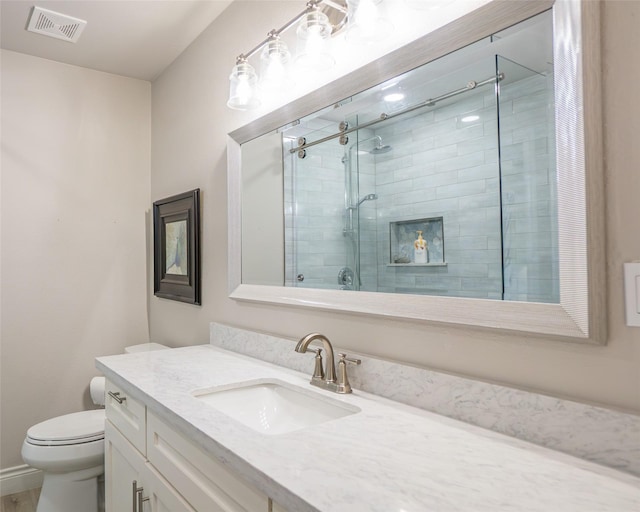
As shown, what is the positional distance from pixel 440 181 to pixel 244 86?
3.19 ft

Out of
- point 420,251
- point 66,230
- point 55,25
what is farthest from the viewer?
point 66,230

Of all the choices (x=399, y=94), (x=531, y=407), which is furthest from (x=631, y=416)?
(x=399, y=94)

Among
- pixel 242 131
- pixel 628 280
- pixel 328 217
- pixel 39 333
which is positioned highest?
pixel 242 131

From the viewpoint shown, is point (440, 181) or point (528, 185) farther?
point (440, 181)

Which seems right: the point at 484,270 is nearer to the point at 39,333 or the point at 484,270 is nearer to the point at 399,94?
the point at 399,94

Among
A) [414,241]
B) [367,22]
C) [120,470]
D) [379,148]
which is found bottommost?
[120,470]

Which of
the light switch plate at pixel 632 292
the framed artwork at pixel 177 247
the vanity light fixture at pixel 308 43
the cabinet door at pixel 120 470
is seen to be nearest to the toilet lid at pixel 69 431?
the cabinet door at pixel 120 470

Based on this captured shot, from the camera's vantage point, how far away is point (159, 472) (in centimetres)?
125

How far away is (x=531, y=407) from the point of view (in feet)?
2.98

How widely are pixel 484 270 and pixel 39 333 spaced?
2518 mm

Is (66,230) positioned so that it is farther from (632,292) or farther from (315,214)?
(632,292)

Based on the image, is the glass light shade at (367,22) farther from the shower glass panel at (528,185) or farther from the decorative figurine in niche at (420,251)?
the decorative figurine in niche at (420,251)

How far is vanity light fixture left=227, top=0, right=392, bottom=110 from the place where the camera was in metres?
1.24

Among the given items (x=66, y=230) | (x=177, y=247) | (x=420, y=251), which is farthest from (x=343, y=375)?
(x=66, y=230)
